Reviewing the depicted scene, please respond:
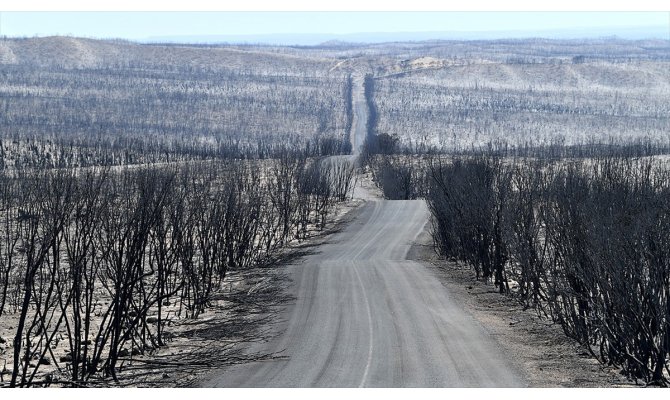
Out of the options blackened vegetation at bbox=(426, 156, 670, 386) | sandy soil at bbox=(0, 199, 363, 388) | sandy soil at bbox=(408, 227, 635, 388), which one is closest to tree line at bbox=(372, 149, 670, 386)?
blackened vegetation at bbox=(426, 156, 670, 386)

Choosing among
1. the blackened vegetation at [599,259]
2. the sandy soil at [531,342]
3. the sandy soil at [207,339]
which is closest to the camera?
the blackened vegetation at [599,259]

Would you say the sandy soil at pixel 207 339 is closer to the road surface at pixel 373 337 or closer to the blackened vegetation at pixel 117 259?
the blackened vegetation at pixel 117 259

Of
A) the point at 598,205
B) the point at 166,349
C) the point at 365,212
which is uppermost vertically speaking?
the point at 598,205

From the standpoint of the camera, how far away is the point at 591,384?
81.8 ft

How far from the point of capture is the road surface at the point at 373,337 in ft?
82.1

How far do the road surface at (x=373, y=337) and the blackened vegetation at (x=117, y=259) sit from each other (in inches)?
140

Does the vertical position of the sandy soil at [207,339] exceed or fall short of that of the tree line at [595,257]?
it falls short

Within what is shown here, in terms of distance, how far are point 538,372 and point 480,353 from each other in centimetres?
259

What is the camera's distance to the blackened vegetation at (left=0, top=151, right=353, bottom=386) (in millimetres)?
24469

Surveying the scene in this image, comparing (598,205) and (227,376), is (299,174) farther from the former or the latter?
(227,376)

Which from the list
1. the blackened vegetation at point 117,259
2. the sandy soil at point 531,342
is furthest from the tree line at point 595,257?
the blackened vegetation at point 117,259

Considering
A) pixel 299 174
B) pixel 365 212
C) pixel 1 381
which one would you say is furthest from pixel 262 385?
pixel 299 174

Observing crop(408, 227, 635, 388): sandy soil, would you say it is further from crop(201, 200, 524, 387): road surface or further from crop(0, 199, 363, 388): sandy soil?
crop(0, 199, 363, 388): sandy soil

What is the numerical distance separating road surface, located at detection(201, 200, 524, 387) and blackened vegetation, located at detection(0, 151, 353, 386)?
3.56 metres
